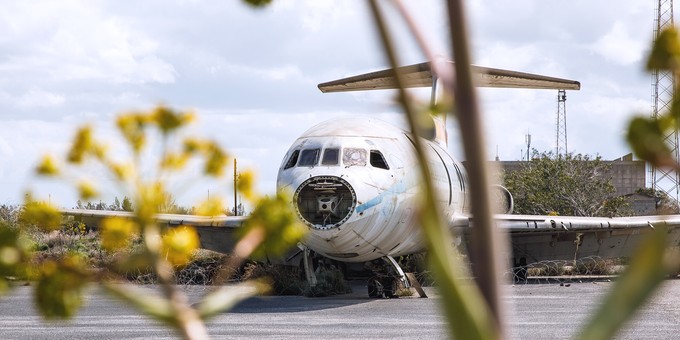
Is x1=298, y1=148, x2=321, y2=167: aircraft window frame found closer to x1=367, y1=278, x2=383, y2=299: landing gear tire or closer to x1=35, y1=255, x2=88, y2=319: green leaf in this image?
x1=367, y1=278, x2=383, y2=299: landing gear tire

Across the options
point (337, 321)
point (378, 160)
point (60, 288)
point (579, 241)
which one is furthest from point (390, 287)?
point (60, 288)

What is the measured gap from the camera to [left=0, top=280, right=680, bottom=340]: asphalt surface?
1219 centimetres

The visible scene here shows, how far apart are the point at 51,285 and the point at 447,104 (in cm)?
39

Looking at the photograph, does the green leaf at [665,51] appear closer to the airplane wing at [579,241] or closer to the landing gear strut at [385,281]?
the landing gear strut at [385,281]

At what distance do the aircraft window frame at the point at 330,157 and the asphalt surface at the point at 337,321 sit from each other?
7.56 feet

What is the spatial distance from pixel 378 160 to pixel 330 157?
865mm

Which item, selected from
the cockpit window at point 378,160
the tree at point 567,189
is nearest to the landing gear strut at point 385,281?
the cockpit window at point 378,160

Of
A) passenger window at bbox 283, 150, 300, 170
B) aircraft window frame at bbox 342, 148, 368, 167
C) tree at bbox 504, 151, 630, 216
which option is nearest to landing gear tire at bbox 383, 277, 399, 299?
aircraft window frame at bbox 342, 148, 368, 167

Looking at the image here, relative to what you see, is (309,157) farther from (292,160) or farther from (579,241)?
(579,241)

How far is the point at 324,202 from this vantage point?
14742mm

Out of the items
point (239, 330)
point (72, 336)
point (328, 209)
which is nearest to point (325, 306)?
point (328, 209)

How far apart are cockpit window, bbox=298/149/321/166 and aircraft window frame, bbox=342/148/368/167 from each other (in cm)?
43

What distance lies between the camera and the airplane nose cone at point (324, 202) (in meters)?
14.7

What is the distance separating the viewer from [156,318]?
821mm
